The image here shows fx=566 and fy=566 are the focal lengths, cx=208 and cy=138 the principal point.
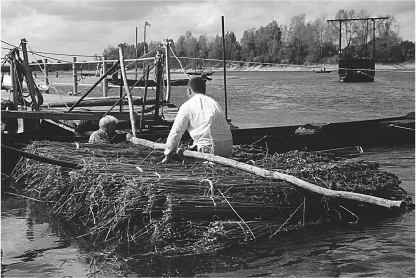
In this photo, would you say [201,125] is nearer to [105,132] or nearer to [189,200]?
[189,200]

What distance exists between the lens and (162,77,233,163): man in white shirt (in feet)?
26.5

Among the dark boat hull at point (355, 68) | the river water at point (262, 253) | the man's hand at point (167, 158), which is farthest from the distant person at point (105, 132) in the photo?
the dark boat hull at point (355, 68)

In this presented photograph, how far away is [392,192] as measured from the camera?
8719 millimetres

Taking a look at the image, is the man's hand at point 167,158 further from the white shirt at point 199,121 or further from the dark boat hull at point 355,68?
the dark boat hull at point 355,68

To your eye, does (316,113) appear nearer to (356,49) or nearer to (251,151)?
(251,151)

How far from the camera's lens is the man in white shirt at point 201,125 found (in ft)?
26.5

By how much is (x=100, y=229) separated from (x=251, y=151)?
11.6 ft

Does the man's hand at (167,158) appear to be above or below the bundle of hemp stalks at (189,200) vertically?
above

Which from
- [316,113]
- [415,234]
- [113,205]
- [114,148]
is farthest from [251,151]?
[316,113]

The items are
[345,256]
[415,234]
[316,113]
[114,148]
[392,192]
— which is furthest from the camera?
[316,113]

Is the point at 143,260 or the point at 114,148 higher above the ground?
the point at 114,148

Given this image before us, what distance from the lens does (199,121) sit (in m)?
8.18

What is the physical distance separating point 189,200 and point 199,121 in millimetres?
1664

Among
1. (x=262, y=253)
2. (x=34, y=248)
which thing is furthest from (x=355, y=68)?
(x=34, y=248)
